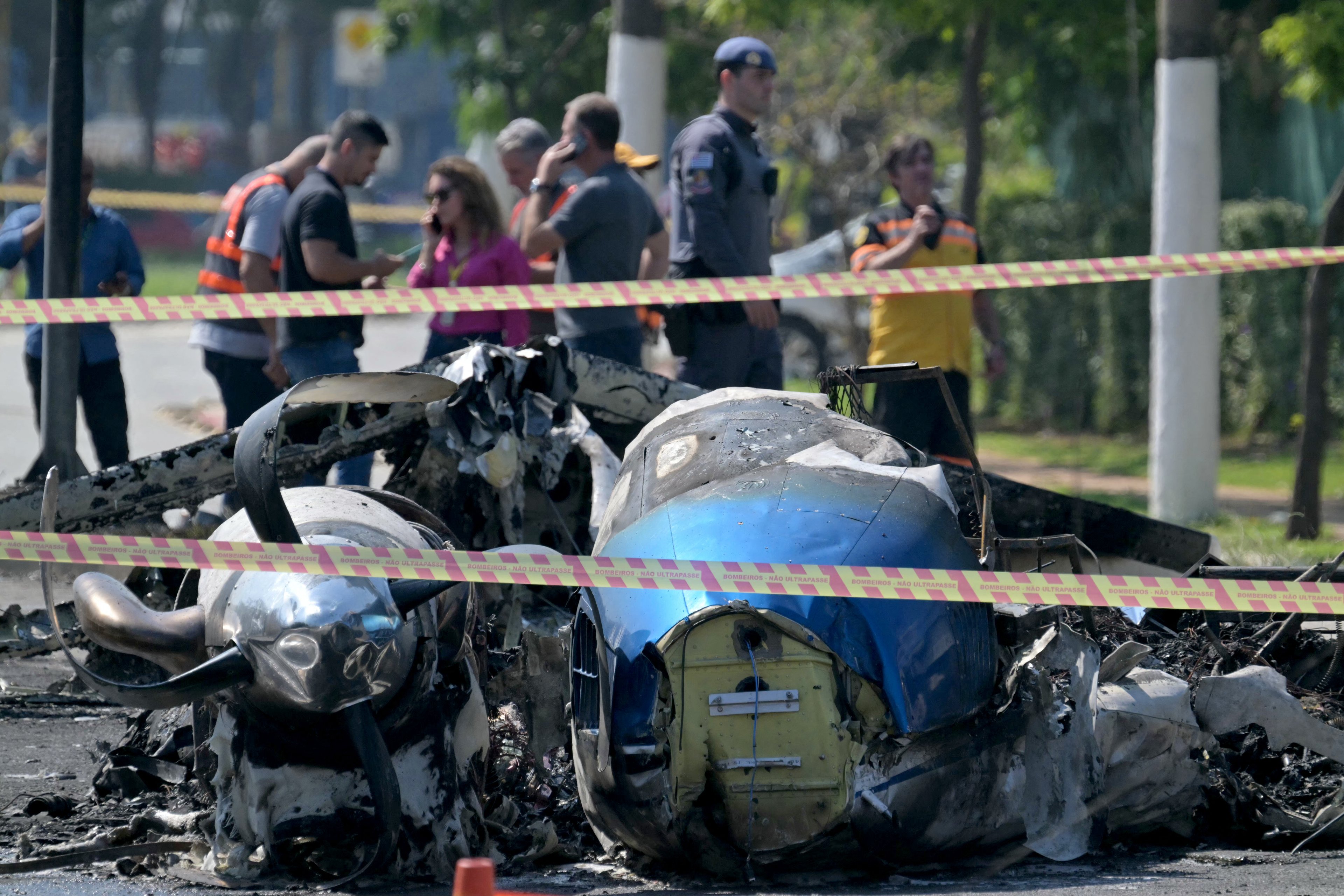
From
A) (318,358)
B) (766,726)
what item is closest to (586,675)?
(766,726)

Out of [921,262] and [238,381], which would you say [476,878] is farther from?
[921,262]

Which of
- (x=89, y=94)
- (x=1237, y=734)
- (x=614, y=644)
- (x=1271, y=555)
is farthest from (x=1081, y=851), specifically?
(x=89, y=94)

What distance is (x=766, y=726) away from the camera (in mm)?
3908

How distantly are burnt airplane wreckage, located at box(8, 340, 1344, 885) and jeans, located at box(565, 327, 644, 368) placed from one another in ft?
8.75

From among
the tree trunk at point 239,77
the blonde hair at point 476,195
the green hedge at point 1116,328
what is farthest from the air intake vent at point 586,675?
the tree trunk at point 239,77

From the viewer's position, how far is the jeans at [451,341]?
7.76 meters

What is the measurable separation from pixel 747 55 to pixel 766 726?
4601 mm

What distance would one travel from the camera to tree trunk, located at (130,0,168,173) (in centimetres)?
4969

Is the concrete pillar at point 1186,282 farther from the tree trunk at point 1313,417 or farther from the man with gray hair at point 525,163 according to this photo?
the man with gray hair at point 525,163

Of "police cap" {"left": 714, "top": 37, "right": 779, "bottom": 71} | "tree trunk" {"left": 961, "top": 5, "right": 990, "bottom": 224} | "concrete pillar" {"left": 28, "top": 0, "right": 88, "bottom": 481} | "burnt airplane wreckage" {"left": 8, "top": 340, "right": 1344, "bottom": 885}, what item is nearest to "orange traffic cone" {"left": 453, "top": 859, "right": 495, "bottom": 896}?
"burnt airplane wreckage" {"left": 8, "top": 340, "right": 1344, "bottom": 885}

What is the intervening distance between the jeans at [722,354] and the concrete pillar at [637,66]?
359 centimetres

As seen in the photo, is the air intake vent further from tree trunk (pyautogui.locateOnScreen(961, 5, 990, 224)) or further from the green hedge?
tree trunk (pyautogui.locateOnScreen(961, 5, 990, 224))

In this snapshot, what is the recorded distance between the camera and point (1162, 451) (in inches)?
392

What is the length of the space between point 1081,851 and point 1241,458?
9.00 m
